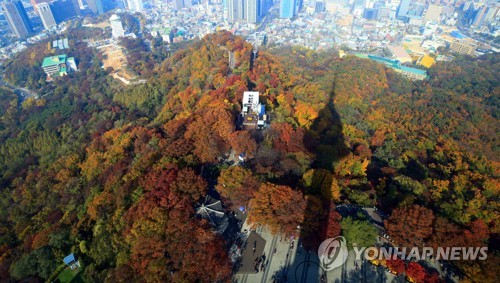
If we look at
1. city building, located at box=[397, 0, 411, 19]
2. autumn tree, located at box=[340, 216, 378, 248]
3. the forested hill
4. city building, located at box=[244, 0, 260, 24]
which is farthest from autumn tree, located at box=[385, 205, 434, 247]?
city building, located at box=[397, 0, 411, 19]

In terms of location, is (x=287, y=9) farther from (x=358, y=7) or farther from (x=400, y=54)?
(x=400, y=54)

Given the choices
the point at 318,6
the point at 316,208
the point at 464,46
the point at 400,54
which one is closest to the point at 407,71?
the point at 400,54

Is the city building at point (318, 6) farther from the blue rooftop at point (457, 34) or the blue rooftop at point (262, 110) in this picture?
the blue rooftop at point (262, 110)

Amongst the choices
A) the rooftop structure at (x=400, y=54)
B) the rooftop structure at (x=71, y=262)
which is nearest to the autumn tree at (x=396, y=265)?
the rooftop structure at (x=71, y=262)

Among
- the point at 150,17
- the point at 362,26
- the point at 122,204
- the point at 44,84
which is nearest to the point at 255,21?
the point at 362,26

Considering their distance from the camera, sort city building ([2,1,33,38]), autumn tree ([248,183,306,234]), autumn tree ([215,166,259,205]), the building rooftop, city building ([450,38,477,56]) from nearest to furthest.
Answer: autumn tree ([248,183,306,234]) → autumn tree ([215,166,259,205]) → the building rooftop → city building ([450,38,477,56]) → city building ([2,1,33,38])

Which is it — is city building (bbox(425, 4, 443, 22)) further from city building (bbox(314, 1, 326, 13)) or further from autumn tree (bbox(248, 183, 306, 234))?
autumn tree (bbox(248, 183, 306, 234))

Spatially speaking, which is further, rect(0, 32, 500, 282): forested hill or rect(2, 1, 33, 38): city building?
rect(2, 1, 33, 38): city building
